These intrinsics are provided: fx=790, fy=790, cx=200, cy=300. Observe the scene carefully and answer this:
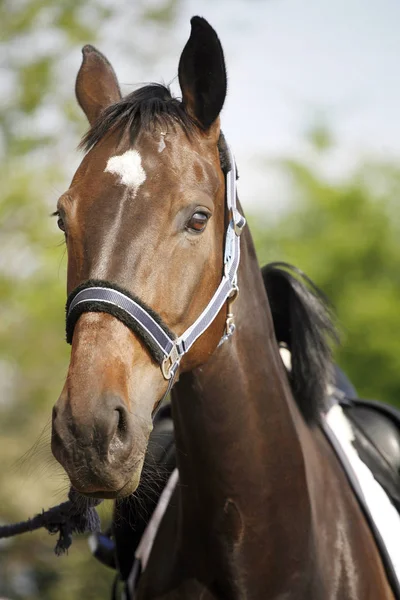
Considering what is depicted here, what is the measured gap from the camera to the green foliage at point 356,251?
11.8m

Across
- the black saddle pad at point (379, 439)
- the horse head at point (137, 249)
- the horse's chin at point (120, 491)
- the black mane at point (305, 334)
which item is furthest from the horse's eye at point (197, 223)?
the black saddle pad at point (379, 439)

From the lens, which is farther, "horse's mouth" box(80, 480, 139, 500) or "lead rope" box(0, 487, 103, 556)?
"lead rope" box(0, 487, 103, 556)

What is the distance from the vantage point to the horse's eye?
2531mm

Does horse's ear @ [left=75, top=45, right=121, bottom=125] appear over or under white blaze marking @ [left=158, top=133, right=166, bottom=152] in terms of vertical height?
over

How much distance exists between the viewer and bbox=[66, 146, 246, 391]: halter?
232 centimetres

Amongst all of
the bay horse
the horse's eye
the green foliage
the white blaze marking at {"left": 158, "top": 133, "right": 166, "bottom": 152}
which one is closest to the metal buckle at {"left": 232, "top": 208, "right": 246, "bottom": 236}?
the bay horse

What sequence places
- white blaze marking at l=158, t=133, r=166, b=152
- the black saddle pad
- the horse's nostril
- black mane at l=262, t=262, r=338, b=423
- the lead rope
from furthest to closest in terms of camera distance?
1. the black saddle pad
2. black mane at l=262, t=262, r=338, b=423
3. the lead rope
4. white blaze marking at l=158, t=133, r=166, b=152
5. the horse's nostril

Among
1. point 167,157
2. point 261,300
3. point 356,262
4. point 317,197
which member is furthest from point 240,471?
point 317,197

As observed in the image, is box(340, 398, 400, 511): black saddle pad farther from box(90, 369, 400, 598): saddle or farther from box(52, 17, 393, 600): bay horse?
box(52, 17, 393, 600): bay horse

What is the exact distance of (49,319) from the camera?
1427cm

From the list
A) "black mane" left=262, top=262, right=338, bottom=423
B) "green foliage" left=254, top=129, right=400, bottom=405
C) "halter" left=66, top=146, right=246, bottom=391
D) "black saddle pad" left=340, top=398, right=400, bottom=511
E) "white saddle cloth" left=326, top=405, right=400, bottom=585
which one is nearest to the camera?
"halter" left=66, top=146, right=246, bottom=391

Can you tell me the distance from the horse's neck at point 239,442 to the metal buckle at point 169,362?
0.31m

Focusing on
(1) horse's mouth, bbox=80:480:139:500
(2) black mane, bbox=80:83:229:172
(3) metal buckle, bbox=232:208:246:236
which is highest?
(2) black mane, bbox=80:83:229:172

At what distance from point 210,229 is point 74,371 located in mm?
714
